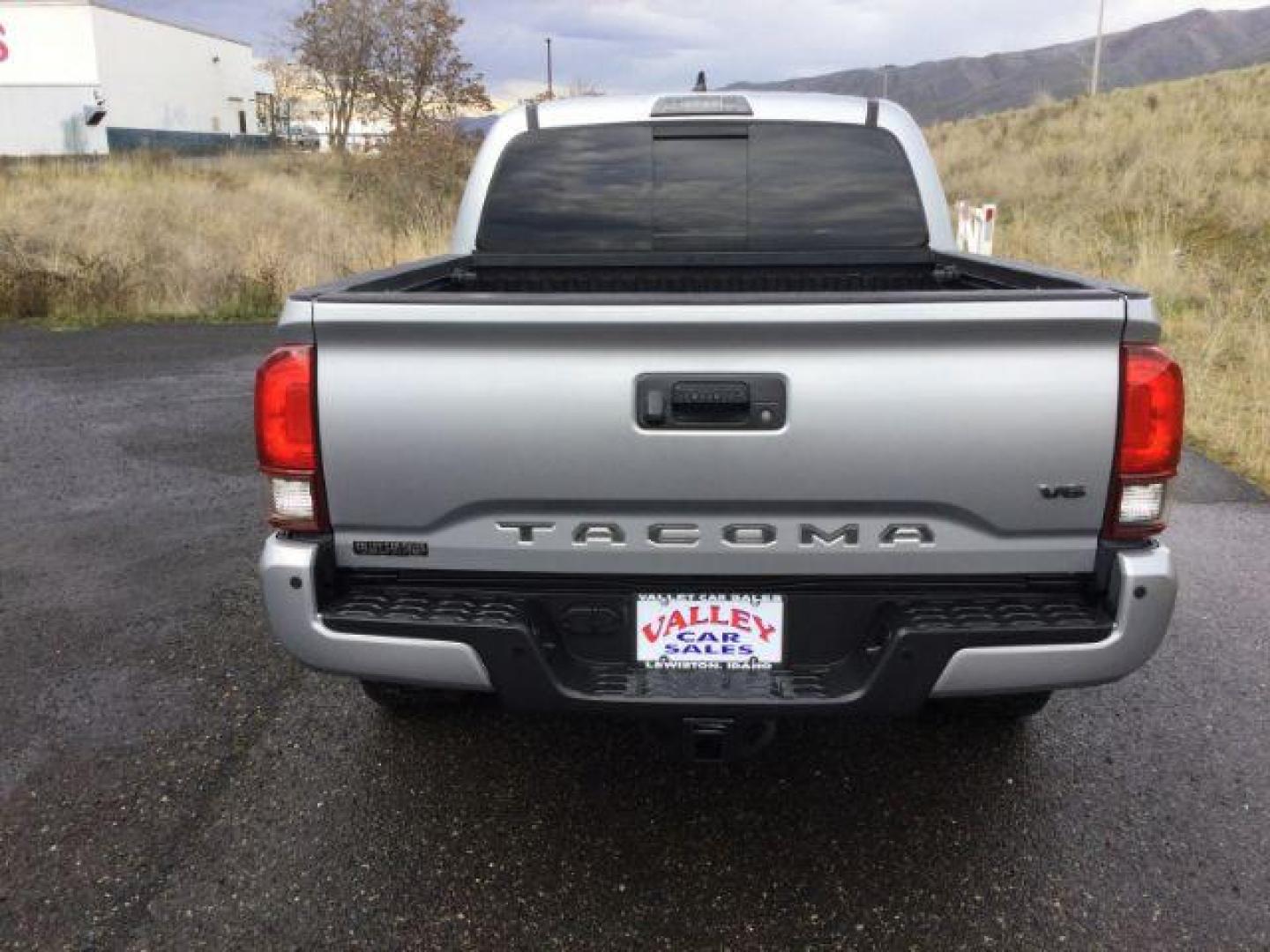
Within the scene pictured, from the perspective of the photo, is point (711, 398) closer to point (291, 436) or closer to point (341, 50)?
point (291, 436)

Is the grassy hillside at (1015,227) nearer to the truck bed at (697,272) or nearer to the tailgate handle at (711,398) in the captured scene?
the truck bed at (697,272)

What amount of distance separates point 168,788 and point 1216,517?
516 cm

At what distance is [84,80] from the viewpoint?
49031 millimetres

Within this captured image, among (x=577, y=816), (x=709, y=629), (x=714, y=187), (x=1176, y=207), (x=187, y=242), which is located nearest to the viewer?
(x=709, y=629)

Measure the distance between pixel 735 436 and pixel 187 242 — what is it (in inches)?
618

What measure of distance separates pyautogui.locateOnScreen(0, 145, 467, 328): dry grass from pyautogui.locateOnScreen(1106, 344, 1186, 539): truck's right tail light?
1179 centimetres

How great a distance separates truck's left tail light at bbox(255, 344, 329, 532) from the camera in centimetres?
216

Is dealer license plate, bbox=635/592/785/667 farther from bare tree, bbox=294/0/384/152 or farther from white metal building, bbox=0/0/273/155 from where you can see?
white metal building, bbox=0/0/273/155

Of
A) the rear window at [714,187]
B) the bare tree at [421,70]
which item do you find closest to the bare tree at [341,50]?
the bare tree at [421,70]

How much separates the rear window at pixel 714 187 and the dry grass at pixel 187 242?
383 inches

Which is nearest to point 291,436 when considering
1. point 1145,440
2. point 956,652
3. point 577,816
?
point 577,816

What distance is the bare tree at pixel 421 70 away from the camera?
33.1 meters

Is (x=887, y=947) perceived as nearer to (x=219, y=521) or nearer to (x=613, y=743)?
(x=613, y=743)

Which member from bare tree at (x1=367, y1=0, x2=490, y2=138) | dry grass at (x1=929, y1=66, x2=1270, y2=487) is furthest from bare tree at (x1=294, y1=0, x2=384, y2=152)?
dry grass at (x1=929, y1=66, x2=1270, y2=487)
